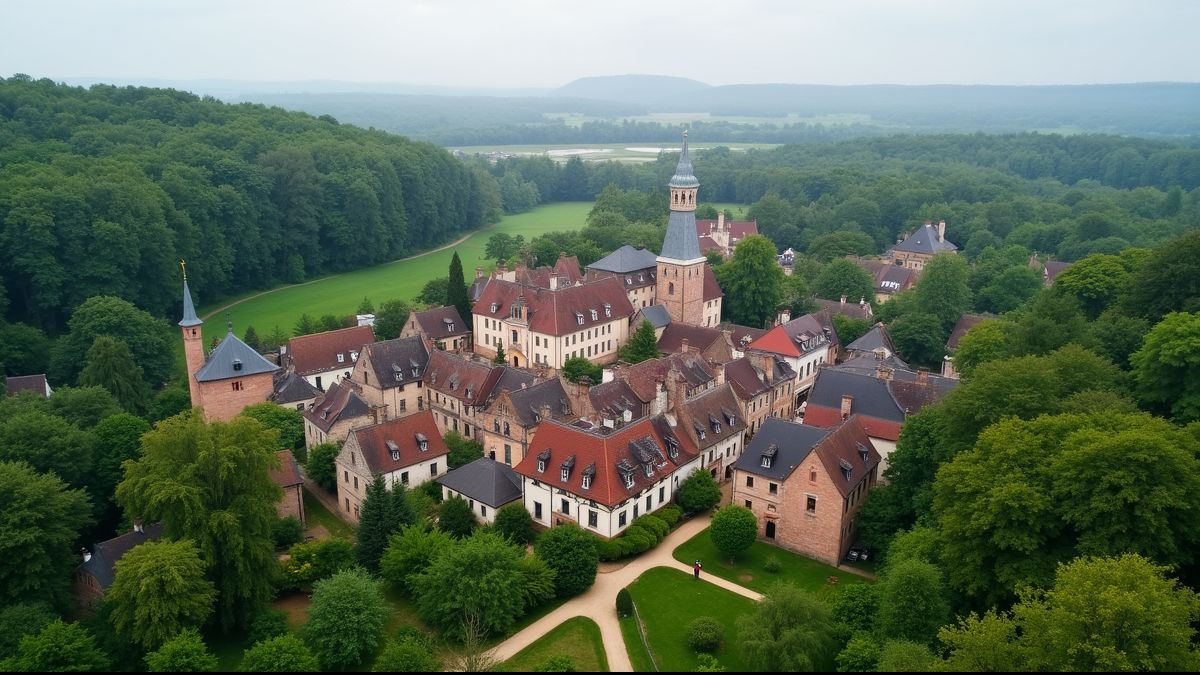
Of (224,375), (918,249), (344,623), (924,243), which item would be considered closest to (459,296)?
(224,375)

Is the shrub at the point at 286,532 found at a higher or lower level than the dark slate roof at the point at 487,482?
lower

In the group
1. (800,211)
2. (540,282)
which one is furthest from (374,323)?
(800,211)

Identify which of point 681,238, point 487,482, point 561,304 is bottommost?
point 487,482

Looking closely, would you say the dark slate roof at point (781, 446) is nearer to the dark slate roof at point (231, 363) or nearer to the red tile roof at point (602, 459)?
the red tile roof at point (602, 459)

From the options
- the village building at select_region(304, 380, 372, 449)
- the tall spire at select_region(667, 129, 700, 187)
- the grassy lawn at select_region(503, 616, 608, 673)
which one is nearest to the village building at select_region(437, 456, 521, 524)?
the village building at select_region(304, 380, 372, 449)

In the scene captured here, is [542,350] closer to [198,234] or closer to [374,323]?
[374,323]

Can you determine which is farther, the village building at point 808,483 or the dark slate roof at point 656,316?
the dark slate roof at point 656,316

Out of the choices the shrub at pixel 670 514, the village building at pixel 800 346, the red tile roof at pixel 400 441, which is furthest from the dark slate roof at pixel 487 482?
the village building at pixel 800 346

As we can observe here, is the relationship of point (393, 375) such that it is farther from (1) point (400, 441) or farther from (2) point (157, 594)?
(2) point (157, 594)

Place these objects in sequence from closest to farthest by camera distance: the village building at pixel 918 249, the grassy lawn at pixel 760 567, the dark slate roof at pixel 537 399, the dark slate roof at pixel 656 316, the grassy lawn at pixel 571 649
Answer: the grassy lawn at pixel 571 649 < the grassy lawn at pixel 760 567 < the dark slate roof at pixel 537 399 < the dark slate roof at pixel 656 316 < the village building at pixel 918 249
